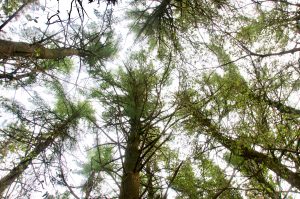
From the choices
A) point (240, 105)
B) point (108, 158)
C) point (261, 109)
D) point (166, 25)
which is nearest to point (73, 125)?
point (108, 158)

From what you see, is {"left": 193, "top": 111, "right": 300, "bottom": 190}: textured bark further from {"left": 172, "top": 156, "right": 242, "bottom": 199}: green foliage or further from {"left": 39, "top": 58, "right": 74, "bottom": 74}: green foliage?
{"left": 39, "top": 58, "right": 74, "bottom": 74}: green foliage

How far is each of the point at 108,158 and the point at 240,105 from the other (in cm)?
422

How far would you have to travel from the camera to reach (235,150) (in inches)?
239

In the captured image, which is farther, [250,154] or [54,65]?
[54,65]

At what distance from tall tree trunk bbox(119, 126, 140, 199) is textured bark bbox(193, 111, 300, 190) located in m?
1.60

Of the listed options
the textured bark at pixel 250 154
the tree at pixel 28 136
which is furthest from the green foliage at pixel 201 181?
the tree at pixel 28 136

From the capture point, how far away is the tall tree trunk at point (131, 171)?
548cm

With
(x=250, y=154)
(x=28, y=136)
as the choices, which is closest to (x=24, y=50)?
(x=28, y=136)

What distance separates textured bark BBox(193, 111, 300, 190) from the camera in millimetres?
5445

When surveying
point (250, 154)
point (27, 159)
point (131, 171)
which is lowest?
point (27, 159)

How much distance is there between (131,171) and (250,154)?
2.49 m

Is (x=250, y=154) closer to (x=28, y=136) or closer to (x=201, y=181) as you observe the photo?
(x=201, y=181)

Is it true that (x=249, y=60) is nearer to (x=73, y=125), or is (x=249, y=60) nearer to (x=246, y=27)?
(x=246, y=27)

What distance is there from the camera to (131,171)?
580cm
